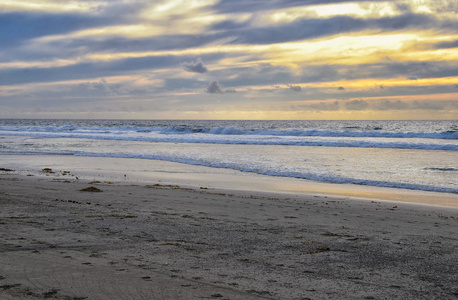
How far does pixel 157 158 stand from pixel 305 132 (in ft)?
127

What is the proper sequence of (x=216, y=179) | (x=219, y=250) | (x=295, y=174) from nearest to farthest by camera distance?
(x=219, y=250), (x=216, y=179), (x=295, y=174)

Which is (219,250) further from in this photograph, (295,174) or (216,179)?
(295,174)

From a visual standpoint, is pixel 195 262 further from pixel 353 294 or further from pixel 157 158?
pixel 157 158

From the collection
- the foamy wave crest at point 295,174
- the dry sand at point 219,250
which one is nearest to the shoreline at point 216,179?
the foamy wave crest at point 295,174

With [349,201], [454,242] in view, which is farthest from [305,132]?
[454,242]

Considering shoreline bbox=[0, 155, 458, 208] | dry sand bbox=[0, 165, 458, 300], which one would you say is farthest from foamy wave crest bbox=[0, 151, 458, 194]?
dry sand bbox=[0, 165, 458, 300]

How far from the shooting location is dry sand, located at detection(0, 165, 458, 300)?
3.90 m

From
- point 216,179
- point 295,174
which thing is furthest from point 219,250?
point 295,174

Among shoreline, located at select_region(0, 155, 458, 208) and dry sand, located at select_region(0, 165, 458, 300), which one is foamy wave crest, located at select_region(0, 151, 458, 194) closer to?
shoreline, located at select_region(0, 155, 458, 208)

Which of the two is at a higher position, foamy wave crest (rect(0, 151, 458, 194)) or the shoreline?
Answer: foamy wave crest (rect(0, 151, 458, 194))

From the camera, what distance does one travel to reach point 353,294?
3877 mm

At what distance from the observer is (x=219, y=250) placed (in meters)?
5.30

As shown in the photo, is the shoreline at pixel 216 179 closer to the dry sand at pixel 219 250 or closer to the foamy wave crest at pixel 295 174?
the foamy wave crest at pixel 295 174

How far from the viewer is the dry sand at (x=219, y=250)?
3.90 meters
